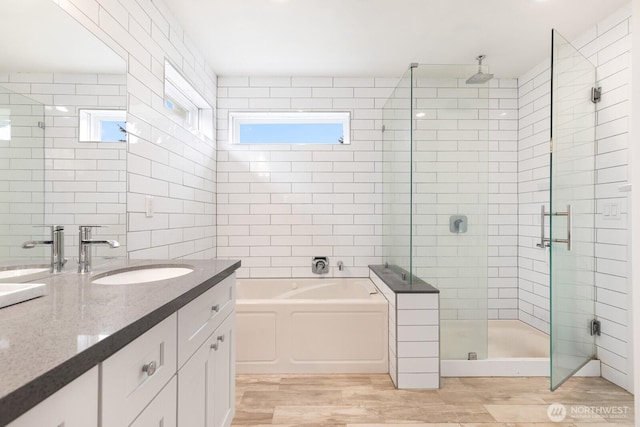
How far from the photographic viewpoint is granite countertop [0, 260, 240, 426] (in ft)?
1.60

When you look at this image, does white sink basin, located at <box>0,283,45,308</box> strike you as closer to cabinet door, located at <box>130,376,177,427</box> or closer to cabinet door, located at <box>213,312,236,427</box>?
cabinet door, located at <box>130,376,177,427</box>

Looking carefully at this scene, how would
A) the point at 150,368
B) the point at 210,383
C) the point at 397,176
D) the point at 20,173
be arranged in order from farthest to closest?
the point at 397,176
the point at 210,383
the point at 20,173
the point at 150,368

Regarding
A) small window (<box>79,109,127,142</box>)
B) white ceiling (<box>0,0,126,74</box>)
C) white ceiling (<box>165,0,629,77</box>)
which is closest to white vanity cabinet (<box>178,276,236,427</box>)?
small window (<box>79,109,127,142</box>)

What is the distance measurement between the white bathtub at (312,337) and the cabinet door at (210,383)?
2.74 feet

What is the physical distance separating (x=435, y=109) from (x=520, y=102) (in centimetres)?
148

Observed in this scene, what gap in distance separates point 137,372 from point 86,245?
85 cm

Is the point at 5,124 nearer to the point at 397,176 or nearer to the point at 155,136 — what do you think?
the point at 155,136

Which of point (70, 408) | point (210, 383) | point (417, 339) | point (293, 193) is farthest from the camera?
point (293, 193)

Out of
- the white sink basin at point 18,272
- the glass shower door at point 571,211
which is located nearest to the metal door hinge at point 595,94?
the glass shower door at point 571,211

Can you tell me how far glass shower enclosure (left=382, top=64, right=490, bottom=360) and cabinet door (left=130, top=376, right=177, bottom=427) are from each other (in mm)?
1830

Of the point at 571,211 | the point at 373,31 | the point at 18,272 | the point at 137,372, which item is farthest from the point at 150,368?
the point at 373,31

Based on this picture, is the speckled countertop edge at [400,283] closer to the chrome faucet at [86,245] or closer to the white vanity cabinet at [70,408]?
the chrome faucet at [86,245]

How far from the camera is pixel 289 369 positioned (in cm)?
252

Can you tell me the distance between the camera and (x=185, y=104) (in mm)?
2881
